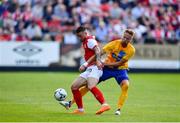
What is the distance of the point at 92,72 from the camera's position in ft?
51.7

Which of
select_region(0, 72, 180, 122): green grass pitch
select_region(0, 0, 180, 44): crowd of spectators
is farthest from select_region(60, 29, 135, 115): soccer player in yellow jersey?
select_region(0, 0, 180, 44): crowd of spectators

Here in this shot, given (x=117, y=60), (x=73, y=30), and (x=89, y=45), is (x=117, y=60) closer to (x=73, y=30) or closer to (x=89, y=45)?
(x=89, y=45)

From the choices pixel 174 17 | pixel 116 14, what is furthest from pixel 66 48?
pixel 174 17

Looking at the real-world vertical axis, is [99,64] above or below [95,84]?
above

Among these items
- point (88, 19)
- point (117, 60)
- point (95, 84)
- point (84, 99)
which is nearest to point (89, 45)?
point (117, 60)

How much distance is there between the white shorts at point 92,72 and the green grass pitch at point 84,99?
2.72ft

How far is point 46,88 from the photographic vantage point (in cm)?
2273

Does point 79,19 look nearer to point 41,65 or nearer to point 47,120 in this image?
point 41,65

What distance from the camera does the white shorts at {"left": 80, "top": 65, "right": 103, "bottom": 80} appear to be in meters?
15.7

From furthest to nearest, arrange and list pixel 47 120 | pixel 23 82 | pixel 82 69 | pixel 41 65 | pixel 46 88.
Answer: pixel 41 65
pixel 23 82
pixel 46 88
pixel 82 69
pixel 47 120

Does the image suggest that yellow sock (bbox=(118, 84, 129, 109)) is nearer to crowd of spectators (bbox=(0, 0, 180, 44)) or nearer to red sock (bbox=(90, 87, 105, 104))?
red sock (bbox=(90, 87, 105, 104))

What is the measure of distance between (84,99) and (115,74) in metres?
3.78

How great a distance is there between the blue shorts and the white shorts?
17 centimetres

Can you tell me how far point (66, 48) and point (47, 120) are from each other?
17.6m
